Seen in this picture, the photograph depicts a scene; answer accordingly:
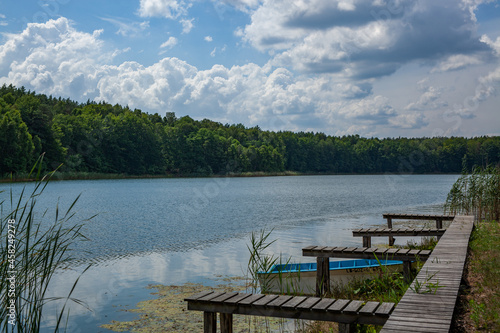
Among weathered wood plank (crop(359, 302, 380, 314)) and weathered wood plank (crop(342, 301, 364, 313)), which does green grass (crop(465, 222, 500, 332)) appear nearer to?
weathered wood plank (crop(359, 302, 380, 314))

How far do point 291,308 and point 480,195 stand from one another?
14414 mm

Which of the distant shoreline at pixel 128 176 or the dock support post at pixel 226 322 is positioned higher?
the distant shoreline at pixel 128 176

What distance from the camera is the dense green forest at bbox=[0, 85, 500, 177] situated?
65.0m

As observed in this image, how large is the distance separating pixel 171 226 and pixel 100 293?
37.9 feet

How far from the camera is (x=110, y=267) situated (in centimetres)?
1276

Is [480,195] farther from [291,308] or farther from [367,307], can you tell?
[291,308]

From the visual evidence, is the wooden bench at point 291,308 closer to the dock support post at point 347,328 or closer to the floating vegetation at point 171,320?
the dock support post at point 347,328

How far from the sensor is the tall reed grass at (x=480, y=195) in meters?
16.2

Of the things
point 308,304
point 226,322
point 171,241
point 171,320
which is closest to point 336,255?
point 171,320

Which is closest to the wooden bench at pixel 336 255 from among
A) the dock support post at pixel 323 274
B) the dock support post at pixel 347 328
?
the dock support post at pixel 323 274

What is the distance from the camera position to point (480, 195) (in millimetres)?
16719

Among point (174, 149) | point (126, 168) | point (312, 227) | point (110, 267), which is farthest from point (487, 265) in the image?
point (174, 149)

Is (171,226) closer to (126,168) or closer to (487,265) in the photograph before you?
(487,265)

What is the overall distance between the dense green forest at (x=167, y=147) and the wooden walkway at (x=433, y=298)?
28768 millimetres
